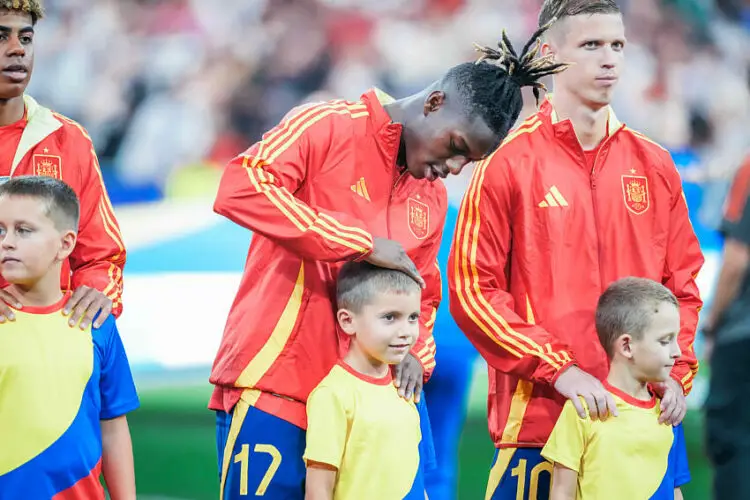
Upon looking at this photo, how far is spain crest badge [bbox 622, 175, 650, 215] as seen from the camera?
3221 mm

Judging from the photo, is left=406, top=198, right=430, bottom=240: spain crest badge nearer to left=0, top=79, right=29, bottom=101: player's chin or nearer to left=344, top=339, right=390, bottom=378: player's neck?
left=344, top=339, right=390, bottom=378: player's neck

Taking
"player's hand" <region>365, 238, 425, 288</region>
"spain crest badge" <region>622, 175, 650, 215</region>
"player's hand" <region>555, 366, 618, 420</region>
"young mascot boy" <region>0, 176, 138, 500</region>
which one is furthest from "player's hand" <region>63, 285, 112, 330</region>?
"spain crest badge" <region>622, 175, 650, 215</region>

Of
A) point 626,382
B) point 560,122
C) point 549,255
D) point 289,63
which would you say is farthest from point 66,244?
point 289,63

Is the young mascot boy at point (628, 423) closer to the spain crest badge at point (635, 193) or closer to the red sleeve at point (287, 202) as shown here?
the spain crest badge at point (635, 193)

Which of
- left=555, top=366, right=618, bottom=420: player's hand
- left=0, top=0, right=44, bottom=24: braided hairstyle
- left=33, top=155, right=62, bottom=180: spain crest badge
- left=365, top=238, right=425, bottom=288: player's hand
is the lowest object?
left=555, top=366, right=618, bottom=420: player's hand

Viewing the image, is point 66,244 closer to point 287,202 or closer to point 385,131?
point 287,202

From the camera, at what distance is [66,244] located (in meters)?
2.81

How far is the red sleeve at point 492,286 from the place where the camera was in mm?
3068

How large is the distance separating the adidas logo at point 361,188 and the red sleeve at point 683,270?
918 mm

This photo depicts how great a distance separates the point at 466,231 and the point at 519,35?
4606mm

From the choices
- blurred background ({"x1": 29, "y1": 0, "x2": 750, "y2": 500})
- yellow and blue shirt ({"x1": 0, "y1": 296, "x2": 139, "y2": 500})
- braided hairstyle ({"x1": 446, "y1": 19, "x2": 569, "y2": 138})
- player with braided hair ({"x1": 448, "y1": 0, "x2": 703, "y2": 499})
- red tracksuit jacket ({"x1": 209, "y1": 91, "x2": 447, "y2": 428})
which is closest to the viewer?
yellow and blue shirt ({"x1": 0, "y1": 296, "x2": 139, "y2": 500})

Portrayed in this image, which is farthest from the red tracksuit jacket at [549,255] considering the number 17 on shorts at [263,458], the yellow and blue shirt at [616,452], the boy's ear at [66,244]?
the boy's ear at [66,244]

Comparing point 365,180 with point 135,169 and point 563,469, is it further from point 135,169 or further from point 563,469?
point 135,169

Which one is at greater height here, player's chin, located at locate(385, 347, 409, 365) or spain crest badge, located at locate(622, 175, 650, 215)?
spain crest badge, located at locate(622, 175, 650, 215)
